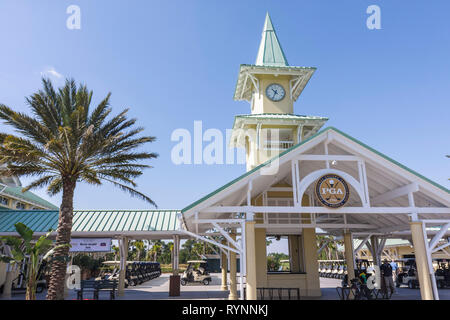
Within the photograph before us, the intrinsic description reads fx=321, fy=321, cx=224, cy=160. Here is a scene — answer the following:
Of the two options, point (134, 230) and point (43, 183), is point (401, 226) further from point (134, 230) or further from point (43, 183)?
point (43, 183)

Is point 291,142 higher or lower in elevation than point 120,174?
higher

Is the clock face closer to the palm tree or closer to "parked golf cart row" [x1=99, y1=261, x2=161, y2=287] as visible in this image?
the palm tree

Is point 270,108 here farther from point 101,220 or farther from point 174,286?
point 101,220

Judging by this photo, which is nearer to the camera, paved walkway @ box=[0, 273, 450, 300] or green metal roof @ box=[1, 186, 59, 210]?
paved walkway @ box=[0, 273, 450, 300]

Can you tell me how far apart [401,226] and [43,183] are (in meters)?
18.3

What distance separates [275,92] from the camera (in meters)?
19.0

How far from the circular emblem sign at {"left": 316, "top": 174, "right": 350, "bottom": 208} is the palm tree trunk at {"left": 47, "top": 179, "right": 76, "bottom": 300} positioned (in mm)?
11568

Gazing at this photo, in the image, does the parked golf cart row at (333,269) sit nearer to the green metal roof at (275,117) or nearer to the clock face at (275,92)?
the green metal roof at (275,117)

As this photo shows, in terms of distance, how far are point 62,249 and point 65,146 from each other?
481 centimetres

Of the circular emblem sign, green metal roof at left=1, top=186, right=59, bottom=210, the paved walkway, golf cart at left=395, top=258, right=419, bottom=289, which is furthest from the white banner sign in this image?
golf cart at left=395, top=258, right=419, bottom=289

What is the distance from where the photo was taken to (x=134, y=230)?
66.8 feet

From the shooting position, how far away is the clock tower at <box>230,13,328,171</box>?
1731cm

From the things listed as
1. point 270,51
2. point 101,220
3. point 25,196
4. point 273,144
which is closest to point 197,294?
point 101,220
